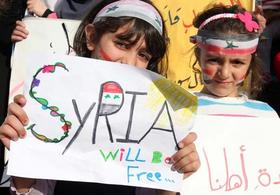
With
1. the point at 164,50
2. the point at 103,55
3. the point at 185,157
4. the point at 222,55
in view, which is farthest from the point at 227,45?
the point at 185,157

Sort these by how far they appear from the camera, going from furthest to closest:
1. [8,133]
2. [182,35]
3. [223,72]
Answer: [182,35] < [223,72] < [8,133]

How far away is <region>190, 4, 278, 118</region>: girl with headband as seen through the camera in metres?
2.10

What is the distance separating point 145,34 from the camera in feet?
6.09

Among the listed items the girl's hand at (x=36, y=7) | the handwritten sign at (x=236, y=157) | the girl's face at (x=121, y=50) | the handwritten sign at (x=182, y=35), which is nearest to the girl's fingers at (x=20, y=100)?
the girl's face at (x=121, y=50)

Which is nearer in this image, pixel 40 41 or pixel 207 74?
pixel 207 74

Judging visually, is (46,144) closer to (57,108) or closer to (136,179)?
(57,108)

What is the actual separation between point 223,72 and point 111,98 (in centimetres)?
63

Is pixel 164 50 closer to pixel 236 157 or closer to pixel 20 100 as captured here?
pixel 236 157

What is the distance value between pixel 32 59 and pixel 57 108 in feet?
0.52

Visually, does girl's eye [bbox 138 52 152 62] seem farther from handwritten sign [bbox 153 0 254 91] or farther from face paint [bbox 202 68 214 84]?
handwritten sign [bbox 153 0 254 91]

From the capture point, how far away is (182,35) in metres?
3.02

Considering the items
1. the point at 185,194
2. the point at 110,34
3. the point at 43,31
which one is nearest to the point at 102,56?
the point at 110,34

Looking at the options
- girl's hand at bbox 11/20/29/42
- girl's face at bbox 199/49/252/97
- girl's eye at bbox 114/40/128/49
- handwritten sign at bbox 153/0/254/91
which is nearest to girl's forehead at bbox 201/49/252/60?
girl's face at bbox 199/49/252/97

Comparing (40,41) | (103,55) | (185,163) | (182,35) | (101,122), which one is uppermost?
(182,35)
